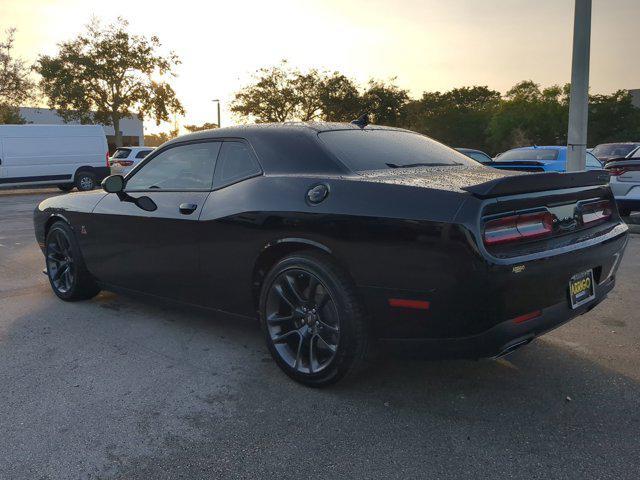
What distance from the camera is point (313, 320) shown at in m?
3.18

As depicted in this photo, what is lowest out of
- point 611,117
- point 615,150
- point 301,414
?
point 301,414

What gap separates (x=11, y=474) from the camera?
2404 millimetres

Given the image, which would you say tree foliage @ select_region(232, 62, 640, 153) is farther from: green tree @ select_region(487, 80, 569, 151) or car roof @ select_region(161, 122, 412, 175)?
car roof @ select_region(161, 122, 412, 175)

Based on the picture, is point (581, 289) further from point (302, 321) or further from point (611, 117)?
point (611, 117)

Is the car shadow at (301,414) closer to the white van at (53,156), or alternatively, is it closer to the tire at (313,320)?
the tire at (313,320)

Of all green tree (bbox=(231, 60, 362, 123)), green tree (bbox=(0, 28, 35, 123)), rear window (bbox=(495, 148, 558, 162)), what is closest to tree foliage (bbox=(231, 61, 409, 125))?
green tree (bbox=(231, 60, 362, 123))

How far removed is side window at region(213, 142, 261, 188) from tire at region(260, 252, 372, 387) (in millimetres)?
686

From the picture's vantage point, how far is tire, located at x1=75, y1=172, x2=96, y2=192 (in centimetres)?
1998

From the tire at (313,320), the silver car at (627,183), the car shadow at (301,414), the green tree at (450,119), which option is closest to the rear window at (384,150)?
the tire at (313,320)

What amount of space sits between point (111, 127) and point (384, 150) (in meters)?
56.6

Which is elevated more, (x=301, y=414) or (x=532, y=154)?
(x=532, y=154)

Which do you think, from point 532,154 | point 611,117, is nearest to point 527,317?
point 532,154

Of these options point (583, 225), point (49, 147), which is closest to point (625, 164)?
point (583, 225)

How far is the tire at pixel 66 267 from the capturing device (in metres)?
4.93
